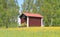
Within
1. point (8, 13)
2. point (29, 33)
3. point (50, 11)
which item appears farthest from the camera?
point (50, 11)

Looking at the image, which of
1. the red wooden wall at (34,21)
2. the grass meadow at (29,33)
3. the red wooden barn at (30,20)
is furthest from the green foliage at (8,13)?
the grass meadow at (29,33)

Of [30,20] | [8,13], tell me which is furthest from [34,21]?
[8,13]

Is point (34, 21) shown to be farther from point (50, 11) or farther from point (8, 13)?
point (50, 11)

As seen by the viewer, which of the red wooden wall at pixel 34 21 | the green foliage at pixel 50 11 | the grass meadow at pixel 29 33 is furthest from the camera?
the green foliage at pixel 50 11

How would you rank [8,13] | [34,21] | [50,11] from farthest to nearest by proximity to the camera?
[50,11], [34,21], [8,13]

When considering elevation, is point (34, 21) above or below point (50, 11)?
below

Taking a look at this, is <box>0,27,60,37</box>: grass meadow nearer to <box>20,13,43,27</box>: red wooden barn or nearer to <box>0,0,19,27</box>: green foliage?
<box>0,0,19,27</box>: green foliage

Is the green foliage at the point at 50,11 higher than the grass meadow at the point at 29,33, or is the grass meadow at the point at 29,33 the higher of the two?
the green foliage at the point at 50,11

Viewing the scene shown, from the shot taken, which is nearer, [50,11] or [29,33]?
[29,33]

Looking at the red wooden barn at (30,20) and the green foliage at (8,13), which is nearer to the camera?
the green foliage at (8,13)

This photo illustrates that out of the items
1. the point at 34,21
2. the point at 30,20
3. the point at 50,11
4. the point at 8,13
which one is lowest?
the point at 34,21

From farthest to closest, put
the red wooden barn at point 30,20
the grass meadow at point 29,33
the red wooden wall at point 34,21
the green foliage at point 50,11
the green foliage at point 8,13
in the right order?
the green foliage at point 50,11, the red wooden wall at point 34,21, the red wooden barn at point 30,20, the green foliage at point 8,13, the grass meadow at point 29,33

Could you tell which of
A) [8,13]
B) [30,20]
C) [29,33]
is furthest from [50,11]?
[29,33]

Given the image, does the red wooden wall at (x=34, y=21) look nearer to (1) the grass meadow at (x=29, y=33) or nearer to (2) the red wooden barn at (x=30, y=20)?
(2) the red wooden barn at (x=30, y=20)
